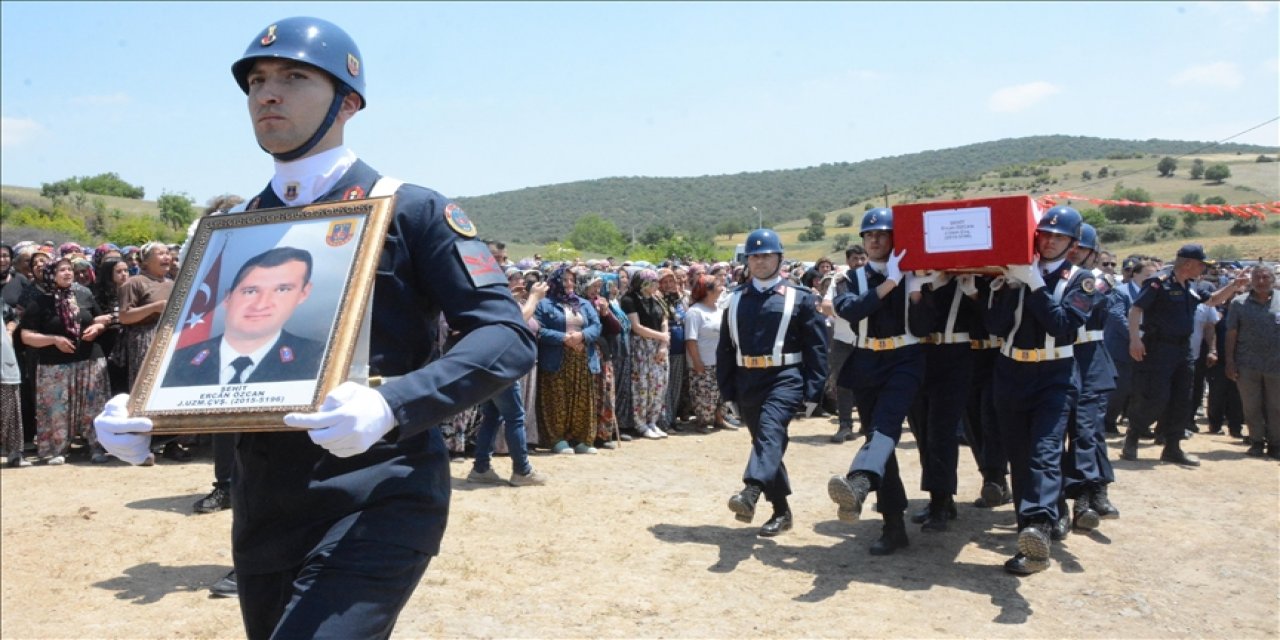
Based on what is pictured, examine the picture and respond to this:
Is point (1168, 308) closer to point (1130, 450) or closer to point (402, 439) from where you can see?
point (1130, 450)

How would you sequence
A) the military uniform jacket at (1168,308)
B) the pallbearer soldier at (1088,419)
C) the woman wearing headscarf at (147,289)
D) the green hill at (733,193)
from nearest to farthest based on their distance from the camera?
the pallbearer soldier at (1088,419) → the woman wearing headscarf at (147,289) → the military uniform jacket at (1168,308) → the green hill at (733,193)

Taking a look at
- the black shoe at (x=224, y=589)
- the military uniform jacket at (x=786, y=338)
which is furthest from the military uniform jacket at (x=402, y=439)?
the military uniform jacket at (x=786, y=338)

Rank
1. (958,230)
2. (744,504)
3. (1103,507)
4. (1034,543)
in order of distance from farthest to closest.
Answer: (1103,507) < (744,504) < (958,230) < (1034,543)

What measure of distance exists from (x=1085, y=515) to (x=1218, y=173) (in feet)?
29.0

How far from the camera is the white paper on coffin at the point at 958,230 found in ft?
20.6

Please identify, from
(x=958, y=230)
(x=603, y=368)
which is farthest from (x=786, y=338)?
(x=603, y=368)

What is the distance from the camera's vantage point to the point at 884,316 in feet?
22.7

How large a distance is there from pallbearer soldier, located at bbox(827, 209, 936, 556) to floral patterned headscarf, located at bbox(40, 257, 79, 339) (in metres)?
7.05

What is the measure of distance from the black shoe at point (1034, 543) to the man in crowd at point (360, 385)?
179 inches

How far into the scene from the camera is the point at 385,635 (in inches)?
91.9

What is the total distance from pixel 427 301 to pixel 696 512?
5.93 meters

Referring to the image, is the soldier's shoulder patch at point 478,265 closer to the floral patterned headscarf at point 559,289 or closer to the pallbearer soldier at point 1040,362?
the pallbearer soldier at point 1040,362

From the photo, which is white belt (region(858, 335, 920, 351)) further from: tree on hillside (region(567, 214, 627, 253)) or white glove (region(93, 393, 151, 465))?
tree on hillside (region(567, 214, 627, 253))

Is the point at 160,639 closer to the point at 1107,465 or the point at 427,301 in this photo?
the point at 427,301
